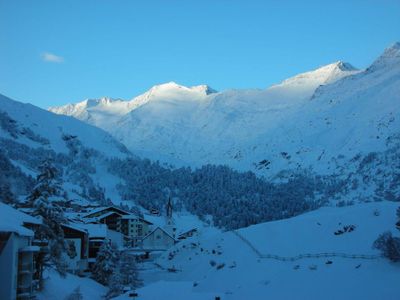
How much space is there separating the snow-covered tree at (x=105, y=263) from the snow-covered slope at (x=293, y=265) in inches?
228

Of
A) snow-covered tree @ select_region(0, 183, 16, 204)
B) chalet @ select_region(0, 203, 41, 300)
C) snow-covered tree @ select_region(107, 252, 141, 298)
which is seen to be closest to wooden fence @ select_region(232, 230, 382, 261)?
snow-covered tree @ select_region(107, 252, 141, 298)

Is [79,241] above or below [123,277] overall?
above

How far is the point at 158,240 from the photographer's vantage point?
10512cm

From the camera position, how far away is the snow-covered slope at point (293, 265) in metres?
37.2

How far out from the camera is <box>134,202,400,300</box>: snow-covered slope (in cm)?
3716

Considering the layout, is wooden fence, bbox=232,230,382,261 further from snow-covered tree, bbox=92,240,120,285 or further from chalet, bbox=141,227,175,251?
chalet, bbox=141,227,175,251

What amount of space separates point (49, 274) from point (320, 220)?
2566cm

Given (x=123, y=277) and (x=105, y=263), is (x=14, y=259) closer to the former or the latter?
(x=123, y=277)

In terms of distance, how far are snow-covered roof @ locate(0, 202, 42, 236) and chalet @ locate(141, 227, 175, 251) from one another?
67569 mm

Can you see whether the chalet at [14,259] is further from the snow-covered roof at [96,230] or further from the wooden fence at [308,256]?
the snow-covered roof at [96,230]

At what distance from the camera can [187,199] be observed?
199875 mm

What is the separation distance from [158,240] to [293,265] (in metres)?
62.0

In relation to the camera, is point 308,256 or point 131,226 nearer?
point 308,256

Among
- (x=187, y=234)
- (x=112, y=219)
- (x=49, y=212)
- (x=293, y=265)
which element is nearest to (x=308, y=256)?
(x=293, y=265)
